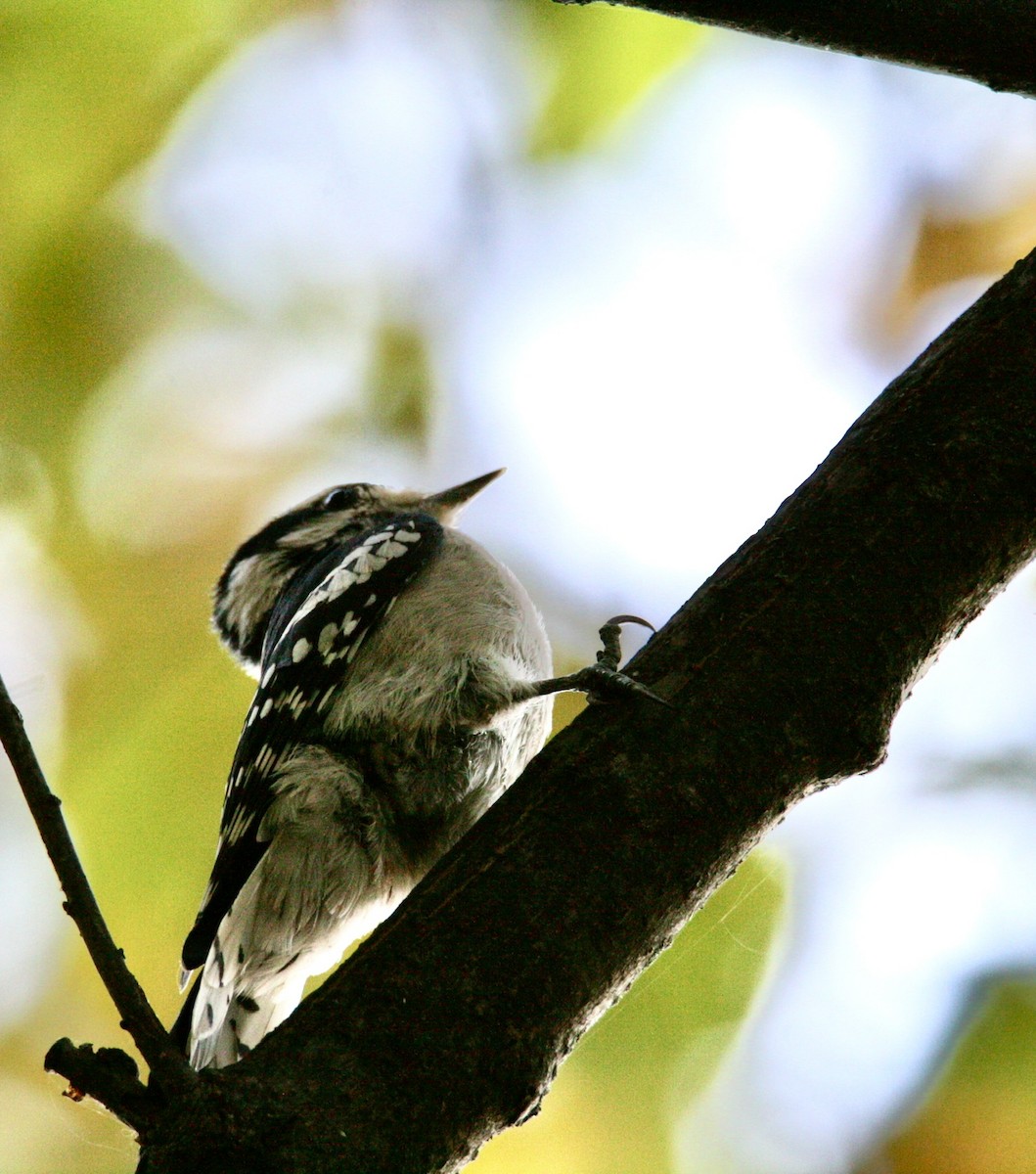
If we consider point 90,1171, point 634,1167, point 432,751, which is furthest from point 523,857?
point 90,1171

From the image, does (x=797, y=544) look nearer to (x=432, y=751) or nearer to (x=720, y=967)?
(x=432, y=751)

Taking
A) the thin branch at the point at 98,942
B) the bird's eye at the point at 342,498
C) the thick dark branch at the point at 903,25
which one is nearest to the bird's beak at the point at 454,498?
the bird's eye at the point at 342,498

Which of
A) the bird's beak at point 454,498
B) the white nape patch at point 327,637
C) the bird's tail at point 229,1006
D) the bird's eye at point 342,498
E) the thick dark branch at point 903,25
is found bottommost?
the bird's tail at point 229,1006

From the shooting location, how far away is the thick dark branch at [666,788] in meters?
1.34

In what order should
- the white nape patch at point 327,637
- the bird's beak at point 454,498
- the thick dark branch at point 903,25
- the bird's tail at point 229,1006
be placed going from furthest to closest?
the bird's beak at point 454,498
the white nape patch at point 327,637
the bird's tail at point 229,1006
the thick dark branch at point 903,25

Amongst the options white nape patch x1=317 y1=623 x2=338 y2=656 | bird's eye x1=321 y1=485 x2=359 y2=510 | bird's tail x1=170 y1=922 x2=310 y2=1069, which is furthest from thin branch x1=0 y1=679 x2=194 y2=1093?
bird's eye x1=321 y1=485 x2=359 y2=510

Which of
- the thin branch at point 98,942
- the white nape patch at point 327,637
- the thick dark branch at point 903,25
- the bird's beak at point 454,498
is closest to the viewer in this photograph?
the thin branch at point 98,942

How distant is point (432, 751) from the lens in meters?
2.52

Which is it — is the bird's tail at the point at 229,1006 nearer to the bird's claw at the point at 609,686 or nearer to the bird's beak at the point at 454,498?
the bird's claw at the point at 609,686

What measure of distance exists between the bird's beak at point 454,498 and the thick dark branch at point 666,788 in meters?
2.21

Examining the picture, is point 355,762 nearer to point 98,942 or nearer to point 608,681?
point 608,681

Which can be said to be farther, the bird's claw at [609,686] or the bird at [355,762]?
the bird at [355,762]

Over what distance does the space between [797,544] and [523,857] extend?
57 centimetres

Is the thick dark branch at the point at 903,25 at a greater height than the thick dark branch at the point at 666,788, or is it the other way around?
the thick dark branch at the point at 903,25
